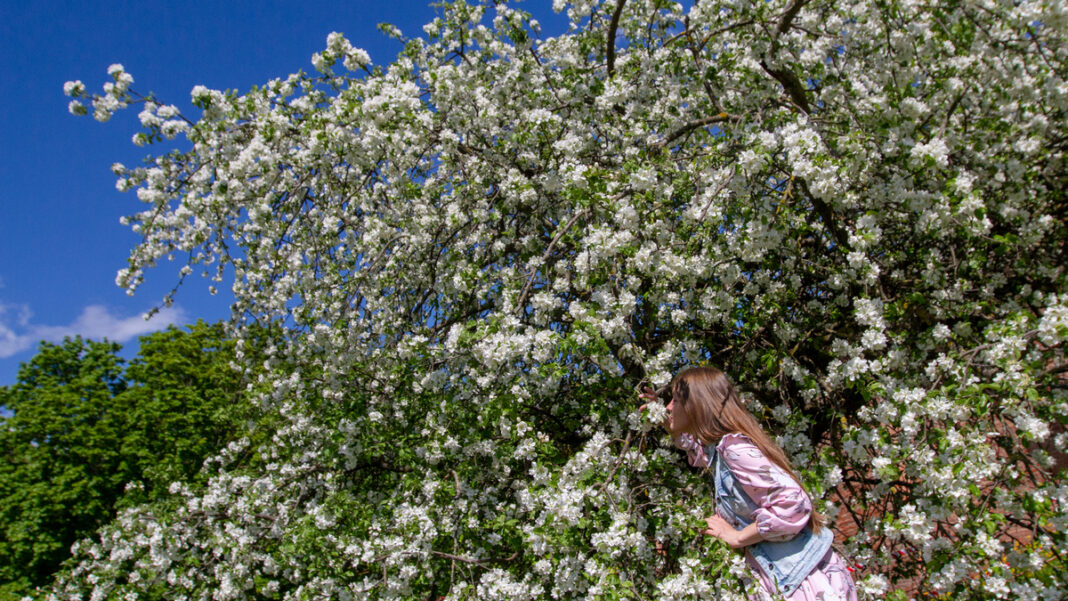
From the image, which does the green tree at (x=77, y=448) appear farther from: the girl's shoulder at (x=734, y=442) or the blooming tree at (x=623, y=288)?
the girl's shoulder at (x=734, y=442)

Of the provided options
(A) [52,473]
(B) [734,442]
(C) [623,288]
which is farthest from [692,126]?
(A) [52,473]

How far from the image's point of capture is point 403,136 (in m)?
4.24

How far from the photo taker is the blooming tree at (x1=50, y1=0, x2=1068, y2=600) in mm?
3053

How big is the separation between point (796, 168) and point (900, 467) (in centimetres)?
156

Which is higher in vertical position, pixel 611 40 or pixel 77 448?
pixel 77 448

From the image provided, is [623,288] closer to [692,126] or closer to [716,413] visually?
[716,413]

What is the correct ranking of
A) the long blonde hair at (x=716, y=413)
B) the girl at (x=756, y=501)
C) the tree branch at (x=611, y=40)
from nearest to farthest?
the girl at (x=756, y=501)
the long blonde hair at (x=716, y=413)
the tree branch at (x=611, y=40)

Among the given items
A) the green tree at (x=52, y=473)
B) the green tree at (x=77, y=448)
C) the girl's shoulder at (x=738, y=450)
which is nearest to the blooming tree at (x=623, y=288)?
the girl's shoulder at (x=738, y=450)

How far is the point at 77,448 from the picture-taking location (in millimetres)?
12344

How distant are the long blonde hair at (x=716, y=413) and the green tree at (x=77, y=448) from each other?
9.59m

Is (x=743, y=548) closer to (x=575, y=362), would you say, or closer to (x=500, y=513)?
(x=575, y=362)

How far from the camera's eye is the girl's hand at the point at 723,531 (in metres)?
2.44

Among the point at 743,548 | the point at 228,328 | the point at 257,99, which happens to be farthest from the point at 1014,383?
the point at 228,328

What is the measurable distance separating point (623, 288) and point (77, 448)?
13.0m
